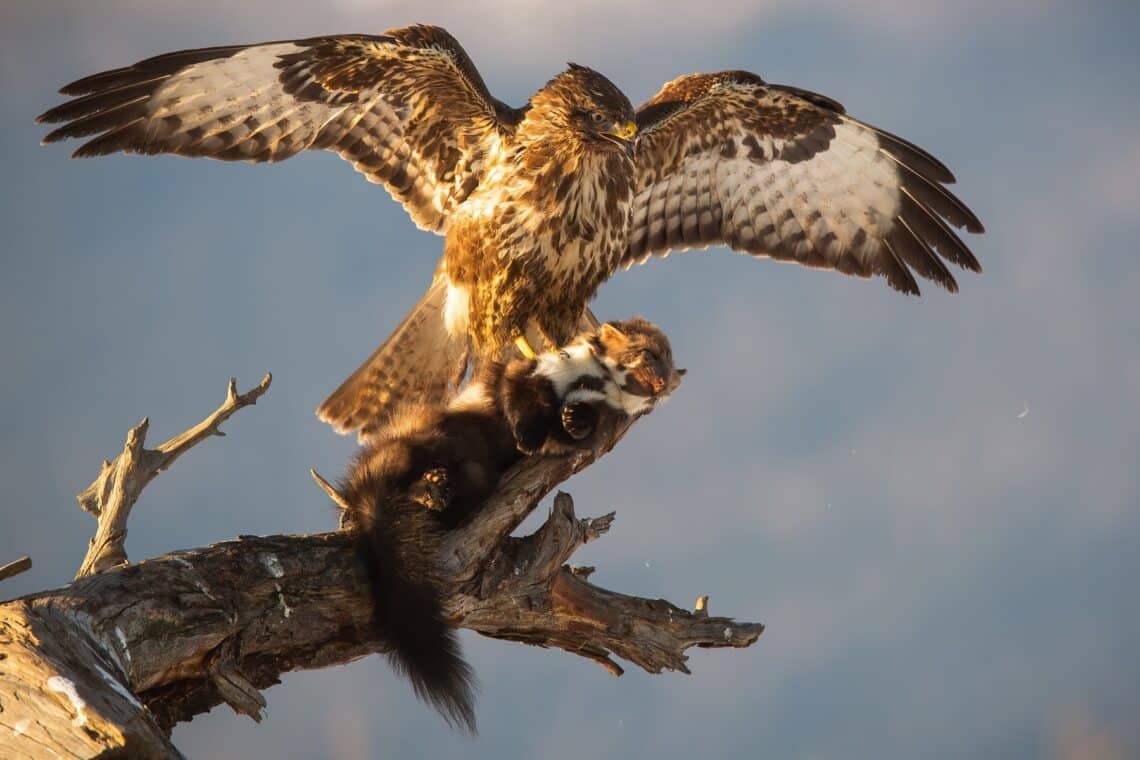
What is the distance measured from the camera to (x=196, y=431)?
4.67 meters

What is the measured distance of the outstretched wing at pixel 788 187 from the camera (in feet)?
19.3

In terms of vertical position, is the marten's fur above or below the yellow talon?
below

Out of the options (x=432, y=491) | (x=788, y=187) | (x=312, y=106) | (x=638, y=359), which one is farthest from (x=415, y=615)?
(x=788, y=187)

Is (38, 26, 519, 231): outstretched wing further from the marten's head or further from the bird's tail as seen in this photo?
the marten's head

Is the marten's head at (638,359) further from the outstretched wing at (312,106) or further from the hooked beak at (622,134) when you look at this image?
the outstretched wing at (312,106)

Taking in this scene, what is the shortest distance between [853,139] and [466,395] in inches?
105

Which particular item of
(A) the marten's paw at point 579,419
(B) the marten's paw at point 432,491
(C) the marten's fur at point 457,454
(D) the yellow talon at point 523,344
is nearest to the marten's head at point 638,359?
(C) the marten's fur at point 457,454

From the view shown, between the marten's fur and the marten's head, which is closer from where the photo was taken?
the marten's fur

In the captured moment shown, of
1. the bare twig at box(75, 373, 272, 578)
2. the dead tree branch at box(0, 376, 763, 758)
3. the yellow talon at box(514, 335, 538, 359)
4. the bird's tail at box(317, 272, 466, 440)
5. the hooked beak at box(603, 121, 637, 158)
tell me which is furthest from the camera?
the bird's tail at box(317, 272, 466, 440)

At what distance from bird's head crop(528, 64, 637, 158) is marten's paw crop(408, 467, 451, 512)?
176 centimetres

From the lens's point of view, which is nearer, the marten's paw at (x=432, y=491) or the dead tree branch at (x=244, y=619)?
the dead tree branch at (x=244, y=619)

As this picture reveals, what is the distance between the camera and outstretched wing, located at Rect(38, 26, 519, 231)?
522cm

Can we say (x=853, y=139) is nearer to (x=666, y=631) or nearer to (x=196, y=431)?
(x=666, y=631)

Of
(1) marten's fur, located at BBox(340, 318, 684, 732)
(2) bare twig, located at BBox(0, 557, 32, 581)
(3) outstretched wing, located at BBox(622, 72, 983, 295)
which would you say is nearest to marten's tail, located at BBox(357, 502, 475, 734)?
(1) marten's fur, located at BBox(340, 318, 684, 732)
